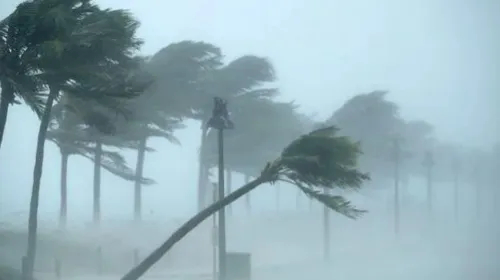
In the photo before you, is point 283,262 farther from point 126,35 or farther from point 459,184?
point 459,184

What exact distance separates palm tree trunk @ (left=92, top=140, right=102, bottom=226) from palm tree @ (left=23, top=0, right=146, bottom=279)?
17105 mm

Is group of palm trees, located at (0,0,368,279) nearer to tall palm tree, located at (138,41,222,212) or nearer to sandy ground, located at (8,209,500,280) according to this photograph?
tall palm tree, located at (138,41,222,212)

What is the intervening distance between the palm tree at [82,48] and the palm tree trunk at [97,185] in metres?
17.1

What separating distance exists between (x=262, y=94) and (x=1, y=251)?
2551cm

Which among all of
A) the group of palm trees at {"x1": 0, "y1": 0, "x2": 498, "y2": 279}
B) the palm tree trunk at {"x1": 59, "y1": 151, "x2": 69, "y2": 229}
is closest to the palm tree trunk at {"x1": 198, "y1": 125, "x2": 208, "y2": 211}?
the group of palm trees at {"x1": 0, "y1": 0, "x2": 498, "y2": 279}

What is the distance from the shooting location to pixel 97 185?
43500 millimetres

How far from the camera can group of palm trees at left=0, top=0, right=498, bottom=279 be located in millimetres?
17859

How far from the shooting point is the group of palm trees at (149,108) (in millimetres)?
17859

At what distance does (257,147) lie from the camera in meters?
55.2

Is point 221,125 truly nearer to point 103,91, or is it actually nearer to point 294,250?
point 103,91

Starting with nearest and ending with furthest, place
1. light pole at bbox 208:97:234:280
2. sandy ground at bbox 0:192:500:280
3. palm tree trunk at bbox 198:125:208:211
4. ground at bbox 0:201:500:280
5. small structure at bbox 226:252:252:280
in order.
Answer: light pole at bbox 208:97:234:280
small structure at bbox 226:252:252:280
sandy ground at bbox 0:192:500:280
ground at bbox 0:201:500:280
palm tree trunk at bbox 198:125:208:211

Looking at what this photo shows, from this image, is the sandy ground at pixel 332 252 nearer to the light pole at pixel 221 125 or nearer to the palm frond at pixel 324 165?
the light pole at pixel 221 125

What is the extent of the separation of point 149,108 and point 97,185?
4.80m

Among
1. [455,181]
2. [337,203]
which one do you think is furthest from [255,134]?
[455,181]
